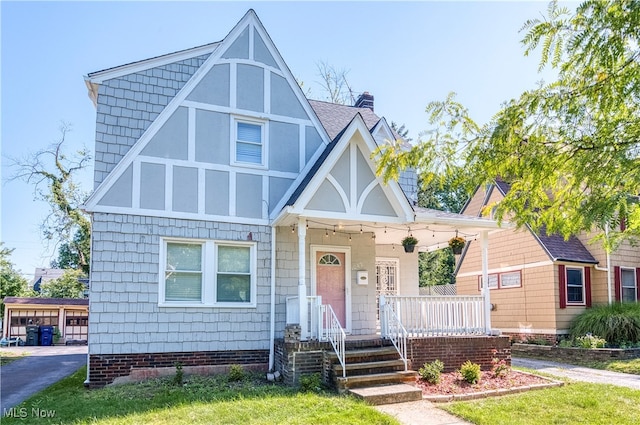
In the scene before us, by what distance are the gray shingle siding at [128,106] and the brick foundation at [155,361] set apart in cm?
343

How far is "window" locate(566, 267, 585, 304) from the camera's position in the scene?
1620 cm

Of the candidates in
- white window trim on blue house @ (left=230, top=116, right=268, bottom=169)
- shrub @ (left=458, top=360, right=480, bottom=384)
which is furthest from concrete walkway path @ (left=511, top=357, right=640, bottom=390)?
white window trim on blue house @ (left=230, top=116, right=268, bottom=169)

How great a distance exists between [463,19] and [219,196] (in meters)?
5.97

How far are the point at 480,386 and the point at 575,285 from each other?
906cm

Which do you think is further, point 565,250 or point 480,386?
point 565,250

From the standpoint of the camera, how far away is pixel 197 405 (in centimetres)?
755

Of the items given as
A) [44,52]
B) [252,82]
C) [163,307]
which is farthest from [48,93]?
[163,307]

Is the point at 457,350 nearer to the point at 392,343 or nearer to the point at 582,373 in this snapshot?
the point at 392,343

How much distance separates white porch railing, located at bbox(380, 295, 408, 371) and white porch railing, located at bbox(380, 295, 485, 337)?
0.8 inches

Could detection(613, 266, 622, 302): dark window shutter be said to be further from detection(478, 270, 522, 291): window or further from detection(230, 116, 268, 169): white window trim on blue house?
detection(230, 116, 268, 169): white window trim on blue house

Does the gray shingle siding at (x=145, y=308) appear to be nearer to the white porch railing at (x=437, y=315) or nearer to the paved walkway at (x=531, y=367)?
the white porch railing at (x=437, y=315)

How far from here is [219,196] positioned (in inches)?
421

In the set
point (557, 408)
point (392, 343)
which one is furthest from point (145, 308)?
point (557, 408)

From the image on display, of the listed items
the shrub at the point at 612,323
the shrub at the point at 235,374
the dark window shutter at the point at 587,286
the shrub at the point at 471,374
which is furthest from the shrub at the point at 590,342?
the shrub at the point at 235,374
